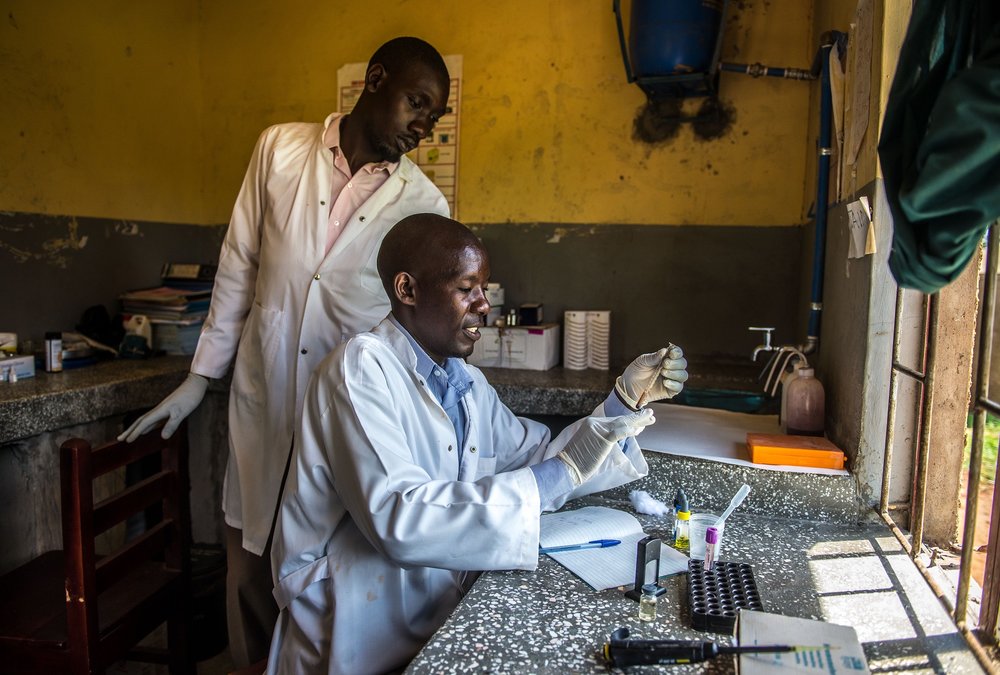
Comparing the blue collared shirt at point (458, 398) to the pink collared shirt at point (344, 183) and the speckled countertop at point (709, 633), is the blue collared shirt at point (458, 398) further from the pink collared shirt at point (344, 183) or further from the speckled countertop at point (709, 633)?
the pink collared shirt at point (344, 183)

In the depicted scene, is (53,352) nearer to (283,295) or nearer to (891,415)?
(283,295)

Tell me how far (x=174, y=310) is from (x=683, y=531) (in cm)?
227

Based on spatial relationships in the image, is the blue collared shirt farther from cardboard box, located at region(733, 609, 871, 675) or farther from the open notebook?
cardboard box, located at region(733, 609, 871, 675)

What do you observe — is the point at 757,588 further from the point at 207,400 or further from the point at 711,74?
the point at 207,400

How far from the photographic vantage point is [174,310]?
9.34 ft

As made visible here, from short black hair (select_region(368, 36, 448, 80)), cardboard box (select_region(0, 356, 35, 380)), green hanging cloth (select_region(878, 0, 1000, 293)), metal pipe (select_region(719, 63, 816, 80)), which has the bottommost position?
cardboard box (select_region(0, 356, 35, 380))

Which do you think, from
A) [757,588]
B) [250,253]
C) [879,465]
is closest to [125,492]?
[250,253]

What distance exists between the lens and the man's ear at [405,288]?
55.5 inches

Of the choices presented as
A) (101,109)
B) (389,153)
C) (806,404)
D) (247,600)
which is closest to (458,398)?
(389,153)

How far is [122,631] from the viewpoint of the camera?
68.6 inches

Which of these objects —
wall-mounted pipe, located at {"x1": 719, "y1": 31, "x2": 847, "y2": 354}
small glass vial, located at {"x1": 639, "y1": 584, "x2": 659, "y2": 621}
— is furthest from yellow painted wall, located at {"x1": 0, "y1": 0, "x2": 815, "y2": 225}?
small glass vial, located at {"x1": 639, "y1": 584, "x2": 659, "y2": 621}

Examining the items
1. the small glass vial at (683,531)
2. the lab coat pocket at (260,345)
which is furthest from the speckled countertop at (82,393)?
the small glass vial at (683,531)

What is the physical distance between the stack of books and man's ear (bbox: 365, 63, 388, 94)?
1.38 meters

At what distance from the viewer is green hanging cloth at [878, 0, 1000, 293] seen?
2.29 feet
